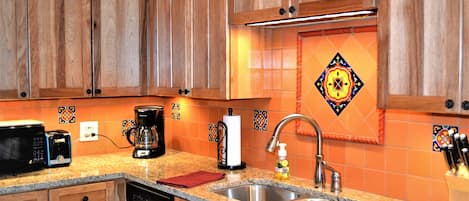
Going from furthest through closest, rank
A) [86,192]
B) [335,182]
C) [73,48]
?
[73,48] → [86,192] → [335,182]

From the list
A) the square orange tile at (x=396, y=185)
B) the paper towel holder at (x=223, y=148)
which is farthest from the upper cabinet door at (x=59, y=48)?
the square orange tile at (x=396, y=185)

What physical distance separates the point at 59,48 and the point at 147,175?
3.02 ft

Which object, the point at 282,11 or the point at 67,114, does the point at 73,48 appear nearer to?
the point at 67,114

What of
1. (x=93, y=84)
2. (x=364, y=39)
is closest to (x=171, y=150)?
(x=93, y=84)

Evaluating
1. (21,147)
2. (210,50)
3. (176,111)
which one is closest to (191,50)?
(210,50)

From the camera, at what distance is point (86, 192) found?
2.80 metres

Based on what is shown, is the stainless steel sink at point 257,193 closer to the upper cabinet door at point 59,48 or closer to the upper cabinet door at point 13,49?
the upper cabinet door at point 59,48

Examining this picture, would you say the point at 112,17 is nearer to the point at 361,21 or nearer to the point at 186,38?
the point at 186,38

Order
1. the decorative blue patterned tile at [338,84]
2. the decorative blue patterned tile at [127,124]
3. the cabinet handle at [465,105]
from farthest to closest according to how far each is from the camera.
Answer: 1. the decorative blue patterned tile at [127,124]
2. the decorative blue patterned tile at [338,84]
3. the cabinet handle at [465,105]

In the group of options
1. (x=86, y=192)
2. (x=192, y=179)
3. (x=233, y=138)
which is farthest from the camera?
(x=233, y=138)

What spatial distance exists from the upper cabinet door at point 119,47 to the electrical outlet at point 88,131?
35 centimetres

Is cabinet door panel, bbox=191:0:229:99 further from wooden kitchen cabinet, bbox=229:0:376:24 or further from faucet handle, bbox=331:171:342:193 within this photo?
faucet handle, bbox=331:171:342:193

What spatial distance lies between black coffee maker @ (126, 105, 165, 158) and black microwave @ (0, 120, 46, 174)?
60 centimetres

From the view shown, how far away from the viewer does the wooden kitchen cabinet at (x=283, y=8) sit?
211 centimetres
